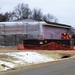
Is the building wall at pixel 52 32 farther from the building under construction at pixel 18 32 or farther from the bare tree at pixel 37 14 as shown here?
the bare tree at pixel 37 14

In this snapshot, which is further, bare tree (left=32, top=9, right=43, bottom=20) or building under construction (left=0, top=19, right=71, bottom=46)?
bare tree (left=32, top=9, right=43, bottom=20)

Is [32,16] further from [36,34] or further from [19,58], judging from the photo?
[19,58]

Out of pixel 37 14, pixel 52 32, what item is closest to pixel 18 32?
pixel 52 32

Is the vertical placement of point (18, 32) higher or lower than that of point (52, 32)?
higher

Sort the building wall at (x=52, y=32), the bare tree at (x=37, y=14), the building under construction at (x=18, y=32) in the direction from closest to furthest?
the building under construction at (x=18, y=32)
the building wall at (x=52, y=32)
the bare tree at (x=37, y=14)

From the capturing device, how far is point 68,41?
52.9m

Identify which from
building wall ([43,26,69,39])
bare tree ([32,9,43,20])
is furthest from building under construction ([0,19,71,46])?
bare tree ([32,9,43,20])

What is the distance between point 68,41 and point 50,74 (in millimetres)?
36286

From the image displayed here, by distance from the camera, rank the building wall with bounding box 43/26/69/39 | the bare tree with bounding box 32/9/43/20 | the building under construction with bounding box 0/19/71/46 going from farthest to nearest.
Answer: the bare tree with bounding box 32/9/43/20 < the building wall with bounding box 43/26/69/39 < the building under construction with bounding box 0/19/71/46

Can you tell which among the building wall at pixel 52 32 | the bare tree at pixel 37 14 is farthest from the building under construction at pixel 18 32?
the bare tree at pixel 37 14

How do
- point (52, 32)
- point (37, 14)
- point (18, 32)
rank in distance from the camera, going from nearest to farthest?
point (18, 32) → point (52, 32) → point (37, 14)

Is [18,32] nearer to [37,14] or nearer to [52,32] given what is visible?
[52,32]

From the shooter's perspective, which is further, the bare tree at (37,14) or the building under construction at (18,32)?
the bare tree at (37,14)

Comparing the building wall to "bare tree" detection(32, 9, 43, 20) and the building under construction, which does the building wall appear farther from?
"bare tree" detection(32, 9, 43, 20)
